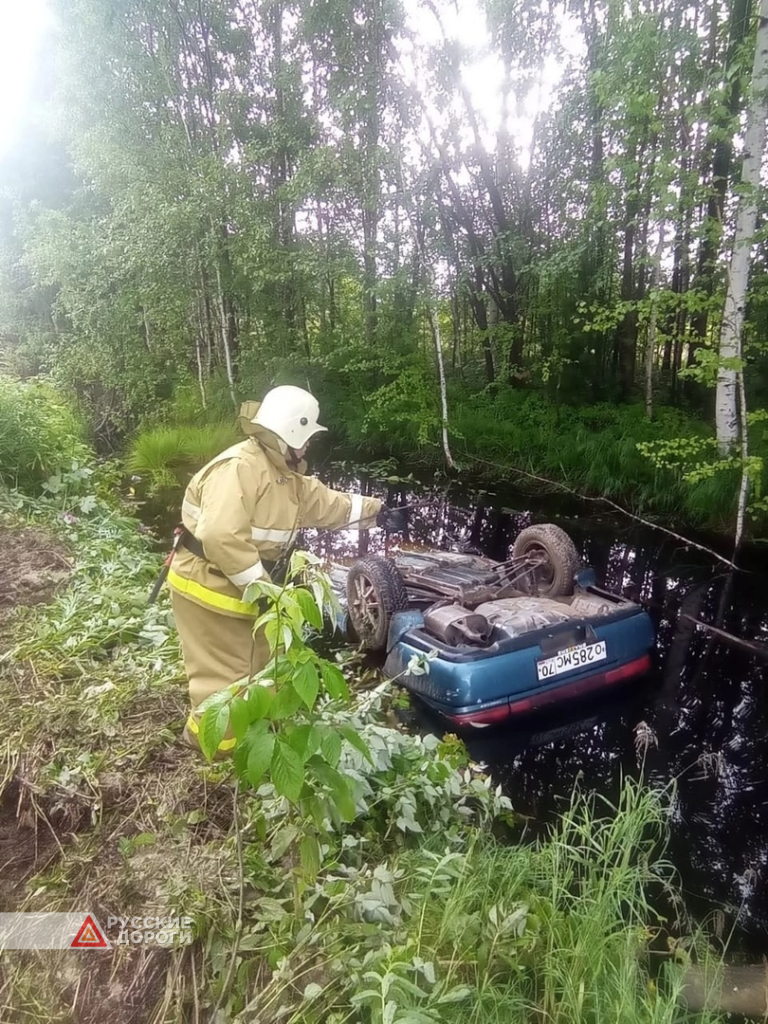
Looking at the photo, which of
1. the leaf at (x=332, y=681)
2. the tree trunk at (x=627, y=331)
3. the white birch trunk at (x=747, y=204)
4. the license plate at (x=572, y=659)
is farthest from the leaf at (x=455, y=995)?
the tree trunk at (x=627, y=331)

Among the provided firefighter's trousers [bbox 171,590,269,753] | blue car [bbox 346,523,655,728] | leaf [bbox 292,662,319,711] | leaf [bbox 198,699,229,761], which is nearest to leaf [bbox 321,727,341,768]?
leaf [bbox 292,662,319,711]

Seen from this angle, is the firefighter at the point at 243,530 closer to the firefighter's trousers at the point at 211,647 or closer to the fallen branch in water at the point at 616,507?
the firefighter's trousers at the point at 211,647

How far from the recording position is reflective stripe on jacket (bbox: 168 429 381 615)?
255cm

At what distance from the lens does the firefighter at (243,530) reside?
267 centimetres

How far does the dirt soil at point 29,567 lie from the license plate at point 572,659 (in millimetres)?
3291

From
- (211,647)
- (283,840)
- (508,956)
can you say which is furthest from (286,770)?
(211,647)

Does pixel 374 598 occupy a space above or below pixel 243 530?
below

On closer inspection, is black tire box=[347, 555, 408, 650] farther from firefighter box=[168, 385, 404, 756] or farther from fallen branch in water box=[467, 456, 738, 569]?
fallen branch in water box=[467, 456, 738, 569]

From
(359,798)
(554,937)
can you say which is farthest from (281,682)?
(554,937)

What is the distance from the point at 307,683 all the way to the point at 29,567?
3.90 m

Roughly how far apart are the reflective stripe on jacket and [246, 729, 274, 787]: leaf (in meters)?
0.98

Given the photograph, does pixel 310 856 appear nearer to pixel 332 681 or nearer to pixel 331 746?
pixel 331 746

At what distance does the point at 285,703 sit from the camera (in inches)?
61.8

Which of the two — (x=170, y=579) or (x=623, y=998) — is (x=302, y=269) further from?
(x=623, y=998)
